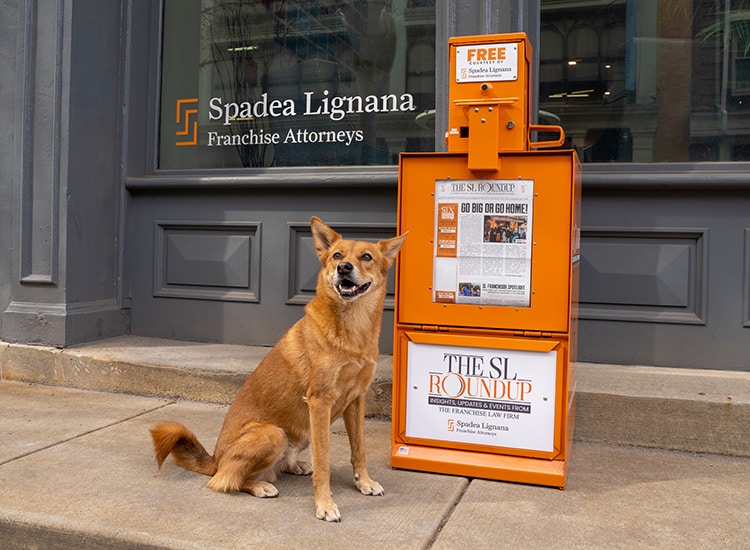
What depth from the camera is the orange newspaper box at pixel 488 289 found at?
3.47 meters

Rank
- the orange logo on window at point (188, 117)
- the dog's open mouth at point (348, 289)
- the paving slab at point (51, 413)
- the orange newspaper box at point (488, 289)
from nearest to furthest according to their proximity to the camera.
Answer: the dog's open mouth at point (348, 289)
the orange newspaper box at point (488, 289)
the paving slab at point (51, 413)
the orange logo on window at point (188, 117)

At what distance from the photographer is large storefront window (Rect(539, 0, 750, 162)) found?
15.6 ft

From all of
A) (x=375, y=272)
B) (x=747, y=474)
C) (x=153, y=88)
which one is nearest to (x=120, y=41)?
(x=153, y=88)

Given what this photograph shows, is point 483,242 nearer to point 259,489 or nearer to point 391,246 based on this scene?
point 391,246

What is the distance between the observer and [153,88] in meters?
6.02

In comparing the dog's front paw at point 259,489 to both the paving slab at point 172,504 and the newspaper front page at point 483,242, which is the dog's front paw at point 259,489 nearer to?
the paving slab at point 172,504

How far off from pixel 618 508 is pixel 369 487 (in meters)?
1.18

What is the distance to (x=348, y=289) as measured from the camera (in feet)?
10.2

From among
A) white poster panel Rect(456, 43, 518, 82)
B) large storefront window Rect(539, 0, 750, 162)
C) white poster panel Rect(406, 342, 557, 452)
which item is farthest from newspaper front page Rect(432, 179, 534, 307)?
large storefront window Rect(539, 0, 750, 162)

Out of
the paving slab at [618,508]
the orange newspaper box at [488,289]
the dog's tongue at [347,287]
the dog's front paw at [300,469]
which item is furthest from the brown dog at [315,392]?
the paving slab at [618,508]

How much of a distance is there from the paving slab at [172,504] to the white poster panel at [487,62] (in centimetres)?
214

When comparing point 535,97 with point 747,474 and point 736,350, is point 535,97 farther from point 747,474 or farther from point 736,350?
point 747,474

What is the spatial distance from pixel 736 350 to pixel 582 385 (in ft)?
3.98

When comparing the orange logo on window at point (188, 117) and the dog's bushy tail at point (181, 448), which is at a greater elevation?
the orange logo on window at point (188, 117)
